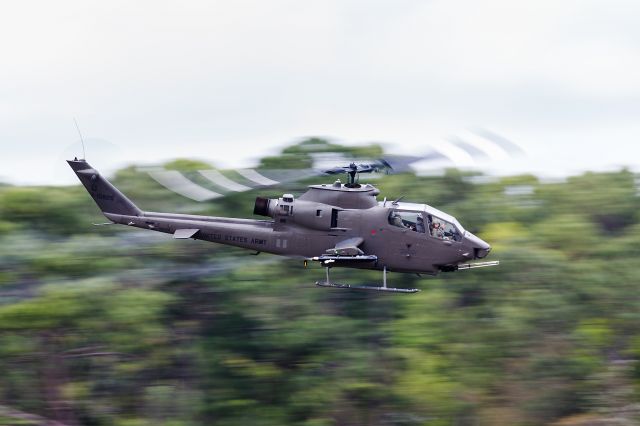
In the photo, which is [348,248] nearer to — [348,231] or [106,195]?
[348,231]

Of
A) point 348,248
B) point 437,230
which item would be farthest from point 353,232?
point 437,230

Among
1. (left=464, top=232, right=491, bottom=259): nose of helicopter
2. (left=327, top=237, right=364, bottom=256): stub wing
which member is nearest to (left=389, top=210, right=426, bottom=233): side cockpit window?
(left=327, top=237, right=364, bottom=256): stub wing

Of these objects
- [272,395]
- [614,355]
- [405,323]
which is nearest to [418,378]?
[405,323]

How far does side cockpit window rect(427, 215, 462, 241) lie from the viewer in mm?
20469

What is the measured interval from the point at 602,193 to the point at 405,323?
523 inches

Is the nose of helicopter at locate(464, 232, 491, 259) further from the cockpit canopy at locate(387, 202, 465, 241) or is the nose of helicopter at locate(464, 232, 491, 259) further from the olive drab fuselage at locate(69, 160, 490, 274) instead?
the cockpit canopy at locate(387, 202, 465, 241)

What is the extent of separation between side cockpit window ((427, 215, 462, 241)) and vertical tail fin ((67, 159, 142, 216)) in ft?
19.2

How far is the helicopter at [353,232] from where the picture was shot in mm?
20484

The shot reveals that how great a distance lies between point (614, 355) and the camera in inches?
1267

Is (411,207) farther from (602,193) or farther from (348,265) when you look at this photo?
(602,193)

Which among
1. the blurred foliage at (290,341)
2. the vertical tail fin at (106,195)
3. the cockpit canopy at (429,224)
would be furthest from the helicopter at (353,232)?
the blurred foliage at (290,341)

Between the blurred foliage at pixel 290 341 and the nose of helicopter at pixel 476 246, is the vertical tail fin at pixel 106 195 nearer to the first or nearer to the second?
the nose of helicopter at pixel 476 246

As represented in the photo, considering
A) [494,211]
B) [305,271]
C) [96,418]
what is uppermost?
[494,211]

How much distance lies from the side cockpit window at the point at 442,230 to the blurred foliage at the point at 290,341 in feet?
27.1
